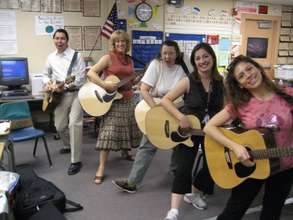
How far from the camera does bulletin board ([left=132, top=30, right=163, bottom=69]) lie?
5.23m

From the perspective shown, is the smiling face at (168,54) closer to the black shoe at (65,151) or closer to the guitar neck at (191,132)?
the guitar neck at (191,132)

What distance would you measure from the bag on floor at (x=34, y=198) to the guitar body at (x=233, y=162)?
1114 millimetres

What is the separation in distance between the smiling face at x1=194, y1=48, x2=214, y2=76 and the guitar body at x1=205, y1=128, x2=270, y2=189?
0.53 meters

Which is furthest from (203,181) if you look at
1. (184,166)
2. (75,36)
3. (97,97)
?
(75,36)

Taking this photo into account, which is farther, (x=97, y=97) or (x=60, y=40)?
(x=60, y=40)

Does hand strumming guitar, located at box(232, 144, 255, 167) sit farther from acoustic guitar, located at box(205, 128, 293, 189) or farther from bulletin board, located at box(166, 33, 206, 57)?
bulletin board, located at box(166, 33, 206, 57)

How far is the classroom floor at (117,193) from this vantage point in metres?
2.49

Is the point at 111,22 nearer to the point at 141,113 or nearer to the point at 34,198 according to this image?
the point at 141,113

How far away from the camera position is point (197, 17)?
568 centimetres

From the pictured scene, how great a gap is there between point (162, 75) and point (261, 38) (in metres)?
4.57

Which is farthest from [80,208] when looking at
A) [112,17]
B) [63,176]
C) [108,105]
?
[112,17]

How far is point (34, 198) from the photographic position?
238 centimetres

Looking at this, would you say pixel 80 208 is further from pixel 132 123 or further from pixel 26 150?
pixel 26 150

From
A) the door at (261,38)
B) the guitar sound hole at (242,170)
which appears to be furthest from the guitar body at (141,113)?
the door at (261,38)
